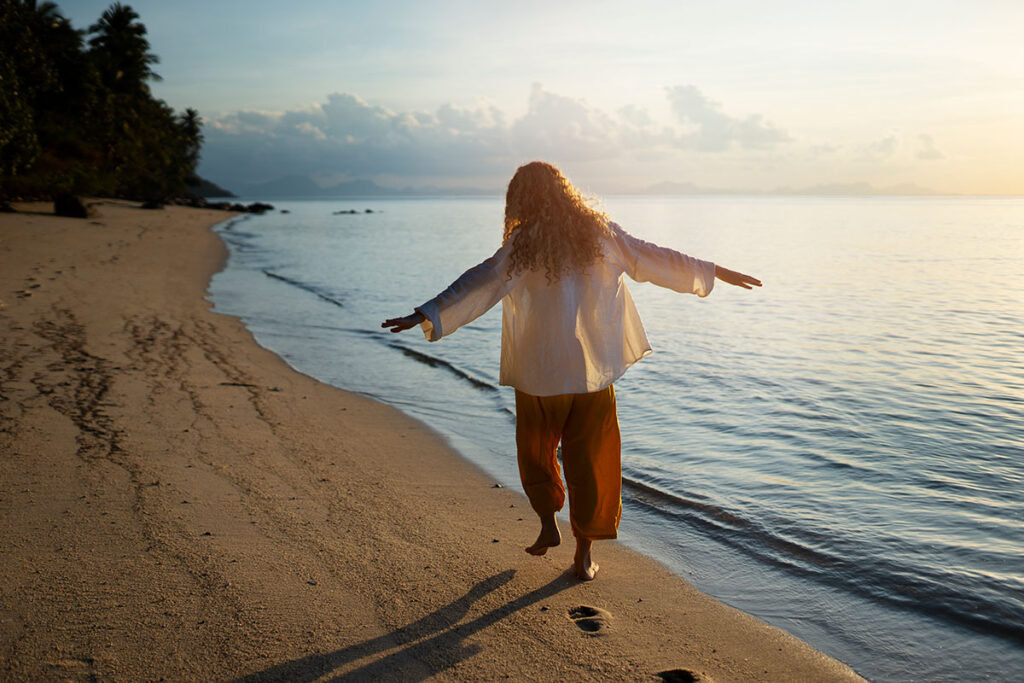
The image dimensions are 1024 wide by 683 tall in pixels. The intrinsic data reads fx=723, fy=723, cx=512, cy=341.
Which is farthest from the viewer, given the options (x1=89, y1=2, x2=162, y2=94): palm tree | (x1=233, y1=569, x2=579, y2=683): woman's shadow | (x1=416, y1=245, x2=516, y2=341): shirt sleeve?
(x1=89, y1=2, x2=162, y2=94): palm tree

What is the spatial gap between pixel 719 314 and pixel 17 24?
30114 millimetres

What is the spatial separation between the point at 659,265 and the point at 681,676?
196 centimetres

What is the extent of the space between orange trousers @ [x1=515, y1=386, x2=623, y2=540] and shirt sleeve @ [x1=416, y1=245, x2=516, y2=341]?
1.73 ft

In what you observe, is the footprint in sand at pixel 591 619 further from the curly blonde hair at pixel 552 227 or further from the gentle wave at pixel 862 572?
the curly blonde hair at pixel 552 227

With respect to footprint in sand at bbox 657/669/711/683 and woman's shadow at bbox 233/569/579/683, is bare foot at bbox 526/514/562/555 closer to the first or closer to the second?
woman's shadow at bbox 233/569/579/683

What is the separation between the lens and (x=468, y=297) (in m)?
3.69

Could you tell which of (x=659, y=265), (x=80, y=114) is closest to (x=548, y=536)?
(x=659, y=265)

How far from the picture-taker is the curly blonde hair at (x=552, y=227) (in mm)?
3660

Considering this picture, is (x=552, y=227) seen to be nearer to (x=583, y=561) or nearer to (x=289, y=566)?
(x=583, y=561)

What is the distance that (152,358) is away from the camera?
27.3 ft

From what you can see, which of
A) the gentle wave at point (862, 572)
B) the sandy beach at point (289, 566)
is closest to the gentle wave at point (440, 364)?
the sandy beach at point (289, 566)

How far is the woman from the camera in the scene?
3.67m

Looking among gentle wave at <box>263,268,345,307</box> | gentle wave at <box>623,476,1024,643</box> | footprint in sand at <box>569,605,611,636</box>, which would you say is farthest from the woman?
gentle wave at <box>263,268,345,307</box>

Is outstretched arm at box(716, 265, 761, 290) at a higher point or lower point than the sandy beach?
higher
